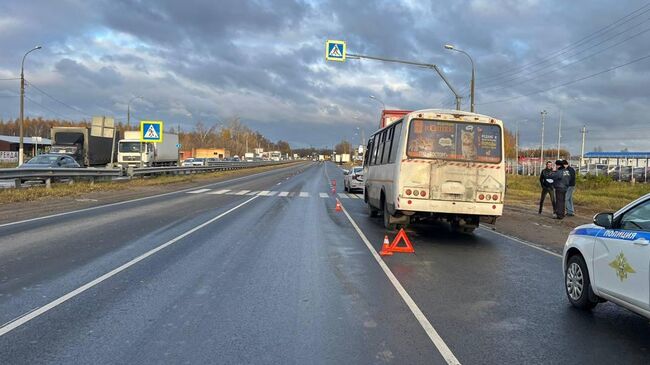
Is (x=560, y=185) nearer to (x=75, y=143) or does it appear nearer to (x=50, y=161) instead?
(x=50, y=161)

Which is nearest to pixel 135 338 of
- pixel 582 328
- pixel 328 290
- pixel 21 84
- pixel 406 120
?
pixel 328 290

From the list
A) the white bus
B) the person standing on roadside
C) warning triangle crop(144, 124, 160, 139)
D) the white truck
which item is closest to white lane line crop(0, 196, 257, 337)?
the white bus

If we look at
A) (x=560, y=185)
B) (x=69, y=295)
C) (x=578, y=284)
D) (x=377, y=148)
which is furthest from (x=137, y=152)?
(x=578, y=284)

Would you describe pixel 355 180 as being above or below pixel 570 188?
below

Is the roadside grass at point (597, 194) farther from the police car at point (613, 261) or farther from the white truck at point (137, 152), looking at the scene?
the white truck at point (137, 152)

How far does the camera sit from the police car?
4875 millimetres

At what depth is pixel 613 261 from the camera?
17.5 feet

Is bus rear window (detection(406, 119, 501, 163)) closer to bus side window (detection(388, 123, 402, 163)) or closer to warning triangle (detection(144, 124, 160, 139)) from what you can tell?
bus side window (detection(388, 123, 402, 163))

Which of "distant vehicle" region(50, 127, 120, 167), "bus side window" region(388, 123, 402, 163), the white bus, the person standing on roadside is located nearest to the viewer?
the white bus

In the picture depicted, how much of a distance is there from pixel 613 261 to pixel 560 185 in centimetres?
1174

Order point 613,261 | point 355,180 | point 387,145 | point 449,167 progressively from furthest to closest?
point 355,180 → point 387,145 → point 449,167 → point 613,261

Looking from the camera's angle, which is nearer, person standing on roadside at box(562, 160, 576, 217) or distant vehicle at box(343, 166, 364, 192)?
person standing on roadside at box(562, 160, 576, 217)

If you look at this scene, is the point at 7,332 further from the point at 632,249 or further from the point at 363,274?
the point at 632,249

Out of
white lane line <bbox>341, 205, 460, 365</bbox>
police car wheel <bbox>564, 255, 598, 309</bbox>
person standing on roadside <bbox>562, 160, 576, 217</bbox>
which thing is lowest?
white lane line <bbox>341, 205, 460, 365</bbox>
